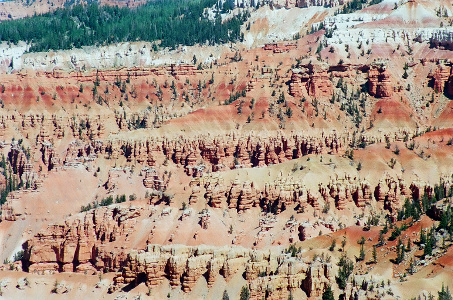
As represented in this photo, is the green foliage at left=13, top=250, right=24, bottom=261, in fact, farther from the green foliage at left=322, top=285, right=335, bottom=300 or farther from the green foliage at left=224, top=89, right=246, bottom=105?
the green foliage at left=224, top=89, right=246, bottom=105

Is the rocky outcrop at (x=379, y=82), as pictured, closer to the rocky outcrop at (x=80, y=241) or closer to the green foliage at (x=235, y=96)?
the green foliage at (x=235, y=96)

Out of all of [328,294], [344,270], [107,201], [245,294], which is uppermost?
[344,270]

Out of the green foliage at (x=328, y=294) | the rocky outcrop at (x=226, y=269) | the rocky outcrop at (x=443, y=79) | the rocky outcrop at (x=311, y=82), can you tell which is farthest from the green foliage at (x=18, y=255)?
the rocky outcrop at (x=443, y=79)

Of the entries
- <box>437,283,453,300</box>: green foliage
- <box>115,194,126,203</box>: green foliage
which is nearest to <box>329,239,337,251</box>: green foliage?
<box>437,283,453,300</box>: green foliage

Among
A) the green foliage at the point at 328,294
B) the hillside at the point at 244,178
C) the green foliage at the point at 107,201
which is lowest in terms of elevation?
the green foliage at the point at 107,201

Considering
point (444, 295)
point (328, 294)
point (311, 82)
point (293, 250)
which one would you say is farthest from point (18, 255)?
point (444, 295)

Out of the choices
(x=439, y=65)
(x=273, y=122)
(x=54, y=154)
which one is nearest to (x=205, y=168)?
(x=273, y=122)

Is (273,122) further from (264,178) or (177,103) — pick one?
(264,178)

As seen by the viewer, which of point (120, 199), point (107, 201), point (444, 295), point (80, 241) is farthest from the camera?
point (120, 199)

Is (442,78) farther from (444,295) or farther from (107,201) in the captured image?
(444,295)
